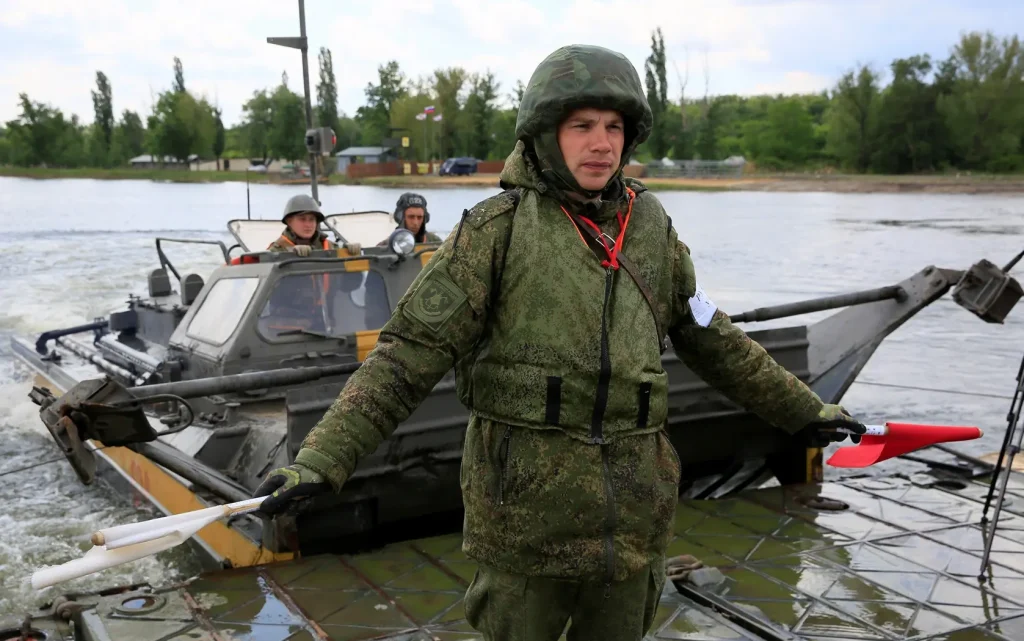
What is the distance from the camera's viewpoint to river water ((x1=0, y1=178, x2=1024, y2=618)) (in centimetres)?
838

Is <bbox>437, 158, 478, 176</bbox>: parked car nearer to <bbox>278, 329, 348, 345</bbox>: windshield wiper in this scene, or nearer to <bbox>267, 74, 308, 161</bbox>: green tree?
<bbox>267, 74, 308, 161</bbox>: green tree

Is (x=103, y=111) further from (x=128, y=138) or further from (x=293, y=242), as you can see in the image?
(x=293, y=242)

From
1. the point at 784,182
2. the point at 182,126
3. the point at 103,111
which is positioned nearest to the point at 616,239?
the point at 784,182

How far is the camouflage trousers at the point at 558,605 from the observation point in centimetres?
248

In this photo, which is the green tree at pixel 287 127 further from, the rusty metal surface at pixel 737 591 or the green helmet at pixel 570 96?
the green helmet at pixel 570 96

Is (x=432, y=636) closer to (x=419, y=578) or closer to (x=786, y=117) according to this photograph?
(x=419, y=578)

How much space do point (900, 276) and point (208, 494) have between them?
19999 millimetres

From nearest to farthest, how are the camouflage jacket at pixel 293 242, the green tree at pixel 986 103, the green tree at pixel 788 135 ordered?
1. the camouflage jacket at pixel 293 242
2. the green tree at pixel 986 103
3. the green tree at pixel 788 135

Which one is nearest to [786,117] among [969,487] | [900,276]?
[900,276]

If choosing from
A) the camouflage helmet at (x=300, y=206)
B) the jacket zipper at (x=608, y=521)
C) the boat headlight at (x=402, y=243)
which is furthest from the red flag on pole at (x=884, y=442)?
the camouflage helmet at (x=300, y=206)

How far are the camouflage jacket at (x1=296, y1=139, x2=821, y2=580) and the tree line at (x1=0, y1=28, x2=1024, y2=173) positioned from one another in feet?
169

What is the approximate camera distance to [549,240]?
248 cm

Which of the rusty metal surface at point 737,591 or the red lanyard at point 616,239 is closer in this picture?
the red lanyard at point 616,239

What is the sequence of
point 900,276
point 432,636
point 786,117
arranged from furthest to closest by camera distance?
point 786,117 → point 900,276 → point 432,636
